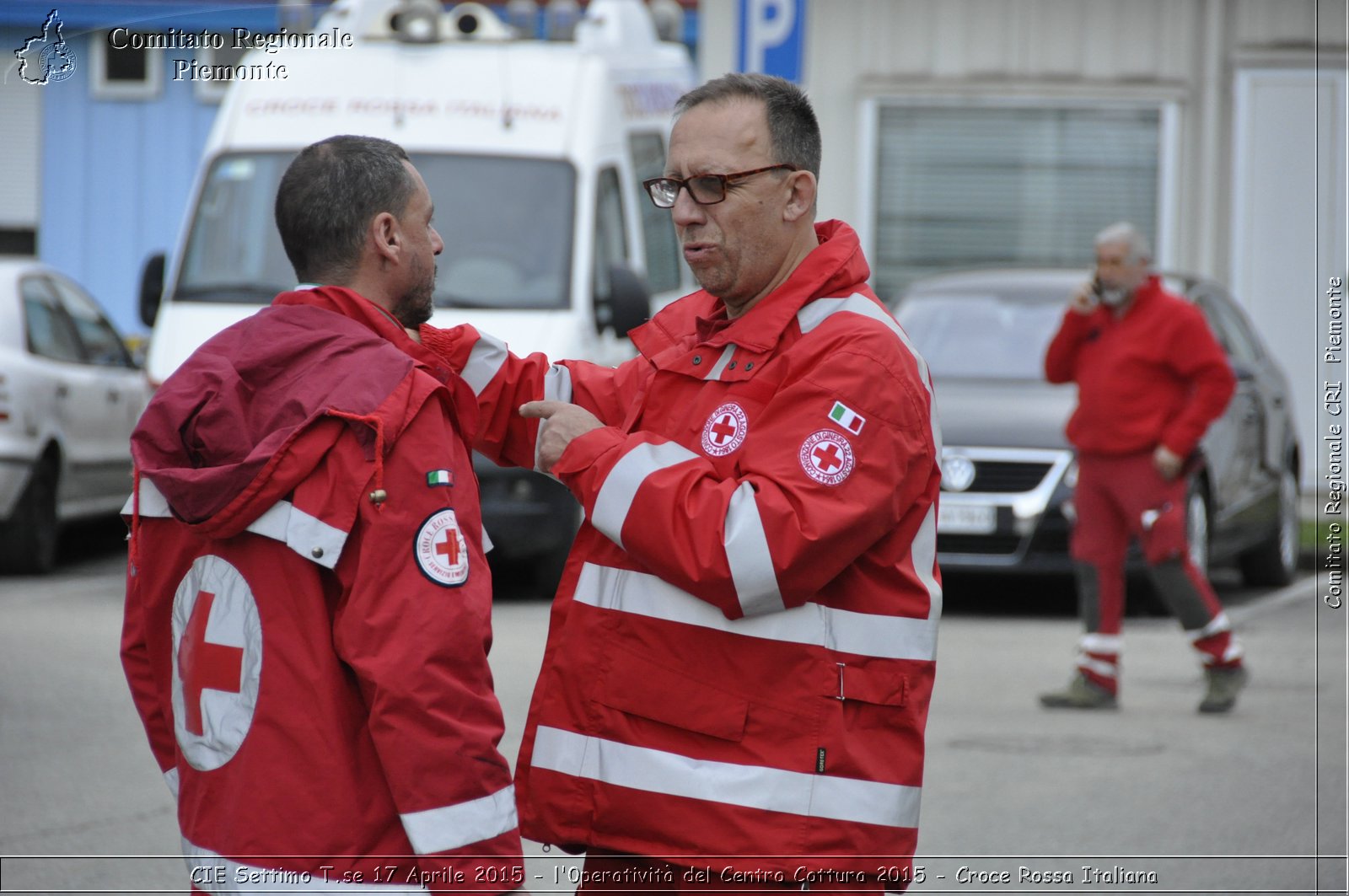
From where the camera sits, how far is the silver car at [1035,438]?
9992mm

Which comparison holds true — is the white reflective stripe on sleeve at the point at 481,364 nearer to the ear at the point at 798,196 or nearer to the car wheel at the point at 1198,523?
the ear at the point at 798,196

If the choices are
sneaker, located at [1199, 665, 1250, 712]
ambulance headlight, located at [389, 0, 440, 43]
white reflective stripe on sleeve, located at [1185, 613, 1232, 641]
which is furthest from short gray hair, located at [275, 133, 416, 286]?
ambulance headlight, located at [389, 0, 440, 43]

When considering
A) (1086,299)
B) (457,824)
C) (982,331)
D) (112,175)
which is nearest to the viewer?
(457,824)

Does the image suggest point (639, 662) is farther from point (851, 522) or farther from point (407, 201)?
point (407, 201)

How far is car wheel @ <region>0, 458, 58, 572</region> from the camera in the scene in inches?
424

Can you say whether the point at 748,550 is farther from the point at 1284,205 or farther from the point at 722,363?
the point at 1284,205

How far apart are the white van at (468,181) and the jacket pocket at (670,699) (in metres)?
6.65

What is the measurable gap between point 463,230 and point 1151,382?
13.2 feet

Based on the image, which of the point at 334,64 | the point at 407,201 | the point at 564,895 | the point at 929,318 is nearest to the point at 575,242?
the point at 334,64

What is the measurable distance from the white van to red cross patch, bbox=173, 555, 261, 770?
6761 millimetres

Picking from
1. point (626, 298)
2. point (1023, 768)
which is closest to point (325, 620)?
point (1023, 768)

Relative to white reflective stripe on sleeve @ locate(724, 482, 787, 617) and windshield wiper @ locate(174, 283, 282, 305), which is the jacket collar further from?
windshield wiper @ locate(174, 283, 282, 305)

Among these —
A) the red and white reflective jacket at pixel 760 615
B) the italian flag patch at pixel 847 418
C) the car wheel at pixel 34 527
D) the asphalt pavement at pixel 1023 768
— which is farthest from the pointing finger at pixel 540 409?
the car wheel at pixel 34 527

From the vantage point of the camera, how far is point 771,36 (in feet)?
34.8
